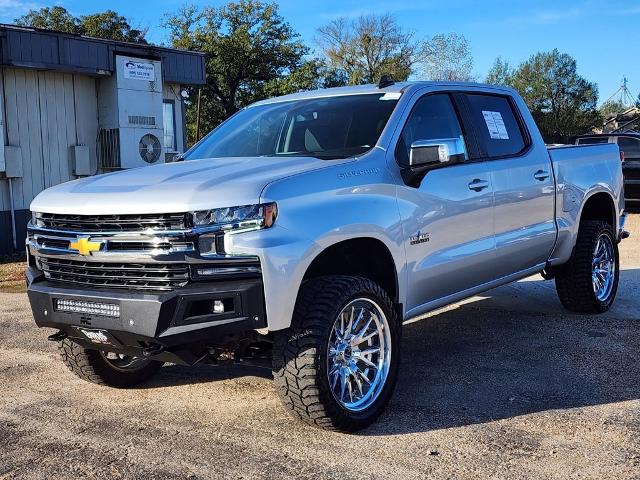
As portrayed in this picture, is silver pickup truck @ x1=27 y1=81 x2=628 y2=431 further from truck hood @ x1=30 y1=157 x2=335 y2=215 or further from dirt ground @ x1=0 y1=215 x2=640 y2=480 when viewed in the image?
dirt ground @ x1=0 y1=215 x2=640 y2=480

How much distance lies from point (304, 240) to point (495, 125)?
259cm

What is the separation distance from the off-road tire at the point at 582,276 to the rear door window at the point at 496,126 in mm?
1222

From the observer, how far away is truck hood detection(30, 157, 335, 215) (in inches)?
144

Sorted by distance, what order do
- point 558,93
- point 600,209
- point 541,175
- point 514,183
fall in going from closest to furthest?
point 514,183 < point 541,175 < point 600,209 < point 558,93

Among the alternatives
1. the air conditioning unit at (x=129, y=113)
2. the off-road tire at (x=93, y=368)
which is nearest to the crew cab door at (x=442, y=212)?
the off-road tire at (x=93, y=368)

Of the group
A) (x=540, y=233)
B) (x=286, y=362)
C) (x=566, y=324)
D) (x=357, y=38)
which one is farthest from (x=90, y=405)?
(x=357, y=38)

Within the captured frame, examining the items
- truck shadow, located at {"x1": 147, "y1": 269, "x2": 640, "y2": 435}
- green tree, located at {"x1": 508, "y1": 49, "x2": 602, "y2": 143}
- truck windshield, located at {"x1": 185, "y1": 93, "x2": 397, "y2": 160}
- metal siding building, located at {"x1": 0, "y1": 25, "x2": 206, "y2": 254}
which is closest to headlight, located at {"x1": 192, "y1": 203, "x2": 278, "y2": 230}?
truck windshield, located at {"x1": 185, "y1": 93, "x2": 397, "y2": 160}

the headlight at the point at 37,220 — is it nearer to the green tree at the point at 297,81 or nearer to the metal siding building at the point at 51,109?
the metal siding building at the point at 51,109

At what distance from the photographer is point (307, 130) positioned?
5.04 meters

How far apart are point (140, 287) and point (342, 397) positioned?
4.17 ft

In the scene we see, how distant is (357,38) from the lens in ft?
143

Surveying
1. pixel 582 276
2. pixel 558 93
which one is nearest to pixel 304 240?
pixel 582 276

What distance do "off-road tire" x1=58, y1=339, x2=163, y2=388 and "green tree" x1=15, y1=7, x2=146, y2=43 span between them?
113 ft

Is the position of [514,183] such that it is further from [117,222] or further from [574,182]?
[117,222]
